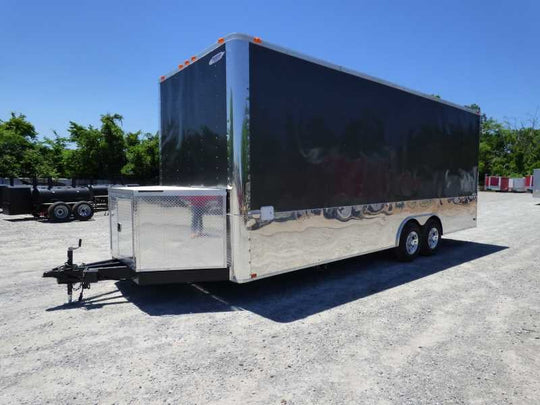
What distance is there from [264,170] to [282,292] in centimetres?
192

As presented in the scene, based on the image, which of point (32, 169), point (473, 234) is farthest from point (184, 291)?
point (32, 169)

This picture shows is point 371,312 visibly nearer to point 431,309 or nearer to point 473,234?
point 431,309

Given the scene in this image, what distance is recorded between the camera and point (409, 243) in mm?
7621

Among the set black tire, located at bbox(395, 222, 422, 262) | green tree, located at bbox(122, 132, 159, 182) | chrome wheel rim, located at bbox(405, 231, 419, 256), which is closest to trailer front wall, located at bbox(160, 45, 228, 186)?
black tire, located at bbox(395, 222, 422, 262)

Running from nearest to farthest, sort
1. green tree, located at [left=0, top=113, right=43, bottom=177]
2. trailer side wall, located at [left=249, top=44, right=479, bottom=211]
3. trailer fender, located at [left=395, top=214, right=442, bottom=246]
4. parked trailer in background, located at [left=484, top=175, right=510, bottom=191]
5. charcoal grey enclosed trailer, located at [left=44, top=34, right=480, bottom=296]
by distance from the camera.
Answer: charcoal grey enclosed trailer, located at [left=44, top=34, right=480, bottom=296] < trailer side wall, located at [left=249, top=44, right=479, bottom=211] < trailer fender, located at [left=395, top=214, right=442, bottom=246] < green tree, located at [left=0, top=113, right=43, bottom=177] < parked trailer in background, located at [left=484, top=175, right=510, bottom=191]

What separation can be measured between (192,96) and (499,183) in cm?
4282

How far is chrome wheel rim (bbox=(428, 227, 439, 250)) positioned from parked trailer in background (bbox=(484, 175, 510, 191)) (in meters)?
37.6

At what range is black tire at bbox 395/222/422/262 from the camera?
7.38 m

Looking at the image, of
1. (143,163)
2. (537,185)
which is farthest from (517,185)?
(143,163)

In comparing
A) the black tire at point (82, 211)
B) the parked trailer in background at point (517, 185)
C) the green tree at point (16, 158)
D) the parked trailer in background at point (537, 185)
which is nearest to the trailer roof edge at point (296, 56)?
the black tire at point (82, 211)

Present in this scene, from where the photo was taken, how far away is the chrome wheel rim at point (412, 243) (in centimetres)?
752

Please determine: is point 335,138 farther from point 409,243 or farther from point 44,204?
point 44,204

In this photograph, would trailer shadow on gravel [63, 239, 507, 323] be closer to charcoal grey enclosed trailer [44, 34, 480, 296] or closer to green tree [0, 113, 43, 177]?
charcoal grey enclosed trailer [44, 34, 480, 296]

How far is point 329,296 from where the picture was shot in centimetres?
543
